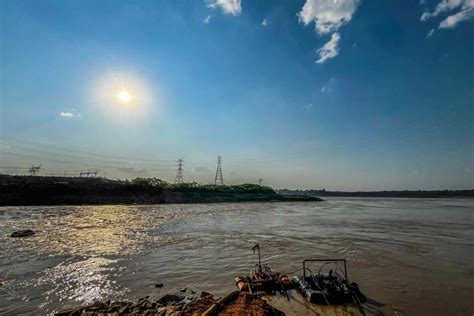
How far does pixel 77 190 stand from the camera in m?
53.5

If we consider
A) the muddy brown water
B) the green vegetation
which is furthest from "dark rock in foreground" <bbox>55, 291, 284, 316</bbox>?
the green vegetation

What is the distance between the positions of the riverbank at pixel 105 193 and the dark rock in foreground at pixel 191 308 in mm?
47806

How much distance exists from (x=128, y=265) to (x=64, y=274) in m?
2.78

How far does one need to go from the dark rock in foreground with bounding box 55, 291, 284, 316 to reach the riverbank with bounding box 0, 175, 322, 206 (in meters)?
47.8

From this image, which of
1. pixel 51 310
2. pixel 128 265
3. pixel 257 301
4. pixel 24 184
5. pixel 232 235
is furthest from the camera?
pixel 24 184

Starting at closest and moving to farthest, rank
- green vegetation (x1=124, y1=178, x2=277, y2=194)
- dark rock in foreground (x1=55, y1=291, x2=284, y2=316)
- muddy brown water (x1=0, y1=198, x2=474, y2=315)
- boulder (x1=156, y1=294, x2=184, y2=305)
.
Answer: dark rock in foreground (x1=55, y1=291, x2=284, y2=316) → boulder (x1=156, y1=294, x2=184, y2=305) → muddy brown water (x1=0, y1=198, x2=474, y2=315) → green vegetation (x1=124, y1=178, x2=277, y2=194)

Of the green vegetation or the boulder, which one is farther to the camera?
the green vegetation

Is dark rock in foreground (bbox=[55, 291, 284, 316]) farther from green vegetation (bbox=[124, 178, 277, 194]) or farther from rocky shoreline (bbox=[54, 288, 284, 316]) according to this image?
green vegetation (bbox=[124, 178, 277, 194])

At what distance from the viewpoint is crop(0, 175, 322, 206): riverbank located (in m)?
47.3

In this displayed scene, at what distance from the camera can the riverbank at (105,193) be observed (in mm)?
47344

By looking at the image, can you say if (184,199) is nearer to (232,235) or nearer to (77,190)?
(77,190)

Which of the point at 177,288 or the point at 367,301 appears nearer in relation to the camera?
the point at 367,301

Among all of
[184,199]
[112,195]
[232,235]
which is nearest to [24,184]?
[112,195]

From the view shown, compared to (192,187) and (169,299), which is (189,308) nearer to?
(169,299)
